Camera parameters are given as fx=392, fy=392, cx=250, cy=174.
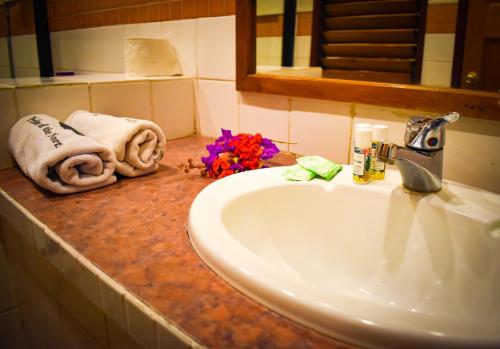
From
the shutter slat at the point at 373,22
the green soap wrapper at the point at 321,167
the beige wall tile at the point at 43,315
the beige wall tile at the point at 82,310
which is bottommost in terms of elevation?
the beige wall tile at the point at 43,315

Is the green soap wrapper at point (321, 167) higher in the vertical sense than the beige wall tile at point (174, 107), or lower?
lower

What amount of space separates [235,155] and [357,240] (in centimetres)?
32

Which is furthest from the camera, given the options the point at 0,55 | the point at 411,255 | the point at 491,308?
the point at 0,55

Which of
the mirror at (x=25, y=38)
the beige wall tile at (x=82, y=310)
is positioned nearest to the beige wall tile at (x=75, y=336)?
the beige wall tile at (x=82, y=310)

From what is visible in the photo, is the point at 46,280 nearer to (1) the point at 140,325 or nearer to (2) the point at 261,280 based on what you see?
(1) the point at 140,325

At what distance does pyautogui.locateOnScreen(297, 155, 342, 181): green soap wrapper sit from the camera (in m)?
0.77

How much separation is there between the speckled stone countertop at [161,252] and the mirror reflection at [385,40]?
0.54 meters

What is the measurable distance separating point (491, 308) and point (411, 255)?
0.47 ft

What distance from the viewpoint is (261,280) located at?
422mm

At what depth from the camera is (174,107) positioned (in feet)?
3.99

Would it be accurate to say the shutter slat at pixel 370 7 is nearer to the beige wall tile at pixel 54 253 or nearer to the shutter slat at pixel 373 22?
the shutter slat at pixel 373 22

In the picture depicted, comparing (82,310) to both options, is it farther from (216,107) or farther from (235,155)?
(216,107)

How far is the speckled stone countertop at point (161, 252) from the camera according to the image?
1.27 ft

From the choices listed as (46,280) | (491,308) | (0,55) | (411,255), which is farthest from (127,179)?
(0,55)
